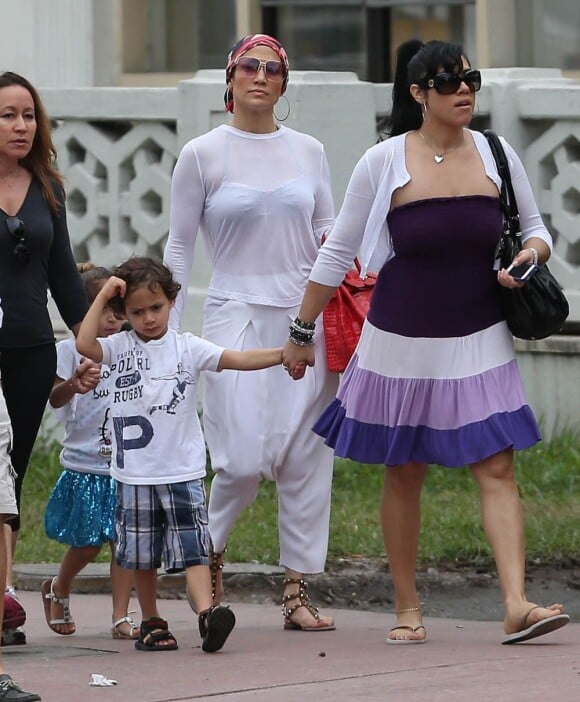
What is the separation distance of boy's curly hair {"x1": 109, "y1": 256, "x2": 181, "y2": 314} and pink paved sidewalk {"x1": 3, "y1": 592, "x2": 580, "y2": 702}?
1251mm

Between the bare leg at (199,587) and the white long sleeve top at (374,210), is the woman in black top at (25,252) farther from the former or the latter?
the white long sleeve top at (374,210)

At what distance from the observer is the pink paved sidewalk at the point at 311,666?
221 inches

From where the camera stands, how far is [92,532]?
7164 mm

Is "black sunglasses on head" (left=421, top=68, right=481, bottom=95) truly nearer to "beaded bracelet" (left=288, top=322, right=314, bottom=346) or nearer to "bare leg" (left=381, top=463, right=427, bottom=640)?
"beaded bracelet" (left=288, top=322, right=314, bottom=346)

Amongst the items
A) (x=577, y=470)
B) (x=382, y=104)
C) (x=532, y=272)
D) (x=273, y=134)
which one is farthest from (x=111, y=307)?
(x=382, y=104)

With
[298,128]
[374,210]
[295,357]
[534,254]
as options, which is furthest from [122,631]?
[298,128]

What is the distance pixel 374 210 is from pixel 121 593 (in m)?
1.77

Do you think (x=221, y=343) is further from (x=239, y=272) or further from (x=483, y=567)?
(x=483, y=567)

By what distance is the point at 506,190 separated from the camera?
6551mm

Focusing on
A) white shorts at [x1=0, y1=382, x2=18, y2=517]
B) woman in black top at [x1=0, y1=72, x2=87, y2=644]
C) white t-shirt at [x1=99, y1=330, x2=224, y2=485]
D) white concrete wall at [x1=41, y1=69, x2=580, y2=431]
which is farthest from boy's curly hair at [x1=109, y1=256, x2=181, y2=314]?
white concrete wall at [x1=41, y1=69, x2=580, y2=431]

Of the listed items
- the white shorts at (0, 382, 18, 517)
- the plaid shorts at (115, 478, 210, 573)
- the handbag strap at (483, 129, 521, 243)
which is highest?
the handbag strap at (483, 129, 521, 243)

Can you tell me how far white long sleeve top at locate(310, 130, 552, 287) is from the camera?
21.1 ft

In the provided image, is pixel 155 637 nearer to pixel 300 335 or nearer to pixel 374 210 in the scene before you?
pixel 300 335

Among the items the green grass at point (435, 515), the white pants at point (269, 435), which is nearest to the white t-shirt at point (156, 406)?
the white pants at point (269, 435)
